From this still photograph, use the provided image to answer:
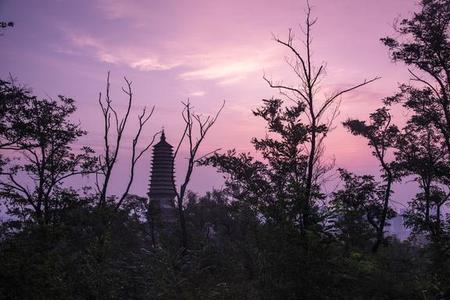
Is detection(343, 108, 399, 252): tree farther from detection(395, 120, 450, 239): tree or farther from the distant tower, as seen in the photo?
the distant tower

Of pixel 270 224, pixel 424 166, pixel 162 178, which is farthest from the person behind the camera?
pixel 162 178

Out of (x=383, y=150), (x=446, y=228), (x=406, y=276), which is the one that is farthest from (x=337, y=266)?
(x=383, y=150)

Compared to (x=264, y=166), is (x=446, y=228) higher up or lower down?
lower down

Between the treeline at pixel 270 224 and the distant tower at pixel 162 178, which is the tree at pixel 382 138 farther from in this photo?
the distant tower at pixel 162 178

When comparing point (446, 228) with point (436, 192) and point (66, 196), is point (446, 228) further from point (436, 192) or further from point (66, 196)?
point (66, 196)

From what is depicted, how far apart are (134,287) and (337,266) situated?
6.83 metres

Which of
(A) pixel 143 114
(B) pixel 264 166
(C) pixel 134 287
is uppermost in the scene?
(A) pixel 143 114

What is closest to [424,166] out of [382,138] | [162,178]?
[382,138]

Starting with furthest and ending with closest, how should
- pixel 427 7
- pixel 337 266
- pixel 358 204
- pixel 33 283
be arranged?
pixel 358 204, pixel 427 7, pixel 337 266, pixel 33 283

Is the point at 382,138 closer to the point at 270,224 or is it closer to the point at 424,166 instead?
the point at 424,166

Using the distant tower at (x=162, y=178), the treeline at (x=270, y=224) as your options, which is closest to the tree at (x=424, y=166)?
the treeline at (x=270, y=224)

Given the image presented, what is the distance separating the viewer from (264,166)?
2359 cm

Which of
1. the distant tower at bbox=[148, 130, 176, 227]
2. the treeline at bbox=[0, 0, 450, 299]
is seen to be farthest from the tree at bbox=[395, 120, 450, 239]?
the distant tower at bbox=[148, 130, 176, 227]

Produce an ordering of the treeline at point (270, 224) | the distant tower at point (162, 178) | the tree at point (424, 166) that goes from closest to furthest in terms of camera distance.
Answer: the treeline at point (270, 224), the tree at point (424, 166), the distant tower at point (162, 178)
